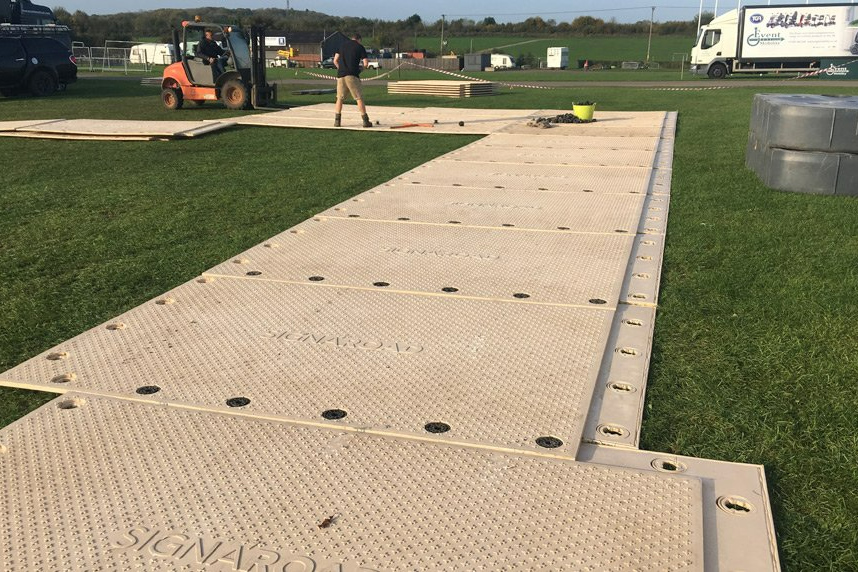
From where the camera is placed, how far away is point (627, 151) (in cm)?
955

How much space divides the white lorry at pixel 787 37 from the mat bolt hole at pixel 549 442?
37418mm

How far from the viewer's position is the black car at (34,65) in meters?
19.7

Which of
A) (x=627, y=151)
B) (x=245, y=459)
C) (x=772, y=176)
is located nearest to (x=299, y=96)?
(x=627, y=151)

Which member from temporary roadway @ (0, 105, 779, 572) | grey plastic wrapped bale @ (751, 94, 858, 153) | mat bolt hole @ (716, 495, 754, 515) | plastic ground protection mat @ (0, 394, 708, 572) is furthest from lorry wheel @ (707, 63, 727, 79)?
plastic ground protection mat @ (0, 394, 708, 572)

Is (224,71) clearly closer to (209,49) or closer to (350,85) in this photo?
(209,49)

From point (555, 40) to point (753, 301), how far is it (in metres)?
89.7

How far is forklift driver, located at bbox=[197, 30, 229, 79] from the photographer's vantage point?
1565 centimetres

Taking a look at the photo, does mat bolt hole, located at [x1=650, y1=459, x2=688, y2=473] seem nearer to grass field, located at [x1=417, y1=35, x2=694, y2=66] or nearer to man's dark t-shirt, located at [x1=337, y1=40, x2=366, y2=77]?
man's dark t-shirt, located at [x1=337, y1=40, x2=366, y2=77]

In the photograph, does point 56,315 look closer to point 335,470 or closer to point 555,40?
point 335,470

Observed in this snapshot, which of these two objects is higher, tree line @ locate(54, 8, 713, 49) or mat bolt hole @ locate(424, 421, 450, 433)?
tree line @ locate(54, 8, 713, 49)

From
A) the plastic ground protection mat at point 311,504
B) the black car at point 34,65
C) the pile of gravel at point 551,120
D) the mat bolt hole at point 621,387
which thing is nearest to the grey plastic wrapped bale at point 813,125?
the mat bolt hole at point 621,387

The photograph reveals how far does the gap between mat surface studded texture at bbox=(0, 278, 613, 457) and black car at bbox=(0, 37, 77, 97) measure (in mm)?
19555

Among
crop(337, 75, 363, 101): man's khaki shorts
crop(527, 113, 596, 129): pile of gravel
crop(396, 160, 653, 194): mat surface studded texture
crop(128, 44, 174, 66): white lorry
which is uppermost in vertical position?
crop(128, 44, 174, 66): white lorry

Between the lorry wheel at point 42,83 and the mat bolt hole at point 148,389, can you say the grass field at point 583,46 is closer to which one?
the lorry wheel at point 42,83
